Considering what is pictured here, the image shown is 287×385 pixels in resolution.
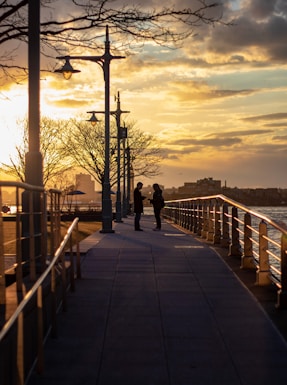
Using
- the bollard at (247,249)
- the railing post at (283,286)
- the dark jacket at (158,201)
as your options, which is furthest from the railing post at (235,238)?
the dark jacket at (158,201)

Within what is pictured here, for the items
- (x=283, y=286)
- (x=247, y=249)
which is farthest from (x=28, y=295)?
(x=247, y=249)

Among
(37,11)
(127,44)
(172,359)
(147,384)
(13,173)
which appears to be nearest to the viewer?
(147,384)

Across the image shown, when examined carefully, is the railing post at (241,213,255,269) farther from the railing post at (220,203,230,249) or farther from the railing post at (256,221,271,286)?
the railing post at (220,203,230,249)

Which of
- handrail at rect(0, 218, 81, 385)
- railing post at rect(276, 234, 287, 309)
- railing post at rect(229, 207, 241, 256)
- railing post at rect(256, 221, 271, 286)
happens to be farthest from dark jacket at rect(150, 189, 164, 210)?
handrail at rect(0, 218, 81, 385)

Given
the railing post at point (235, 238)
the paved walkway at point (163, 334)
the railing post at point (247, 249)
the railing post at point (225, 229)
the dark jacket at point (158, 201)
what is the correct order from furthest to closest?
the dark jacket at point (158, 201)
the railing post at point (225, 229)
the railing post at point (235, 238)
the railing post at point (247, 249)
the paved walkway at point (163, 334)

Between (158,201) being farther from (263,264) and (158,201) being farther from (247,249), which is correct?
(263,264)

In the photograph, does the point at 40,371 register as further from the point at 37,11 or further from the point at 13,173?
the point at 13,173

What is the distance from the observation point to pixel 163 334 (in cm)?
791

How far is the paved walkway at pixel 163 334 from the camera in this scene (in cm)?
648

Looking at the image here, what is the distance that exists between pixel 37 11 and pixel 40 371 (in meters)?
6.29

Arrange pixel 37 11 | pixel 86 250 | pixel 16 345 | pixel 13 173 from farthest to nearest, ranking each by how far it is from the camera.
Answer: pixel 13 173 < pixel 86 250 < pixel 37 11 < pixel 16 345

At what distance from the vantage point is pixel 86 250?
1557 centimetres

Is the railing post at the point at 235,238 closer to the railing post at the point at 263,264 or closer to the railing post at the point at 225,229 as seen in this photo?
the railing post at the point at 225,229

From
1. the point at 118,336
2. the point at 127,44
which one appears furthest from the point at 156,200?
the point at 118,336
